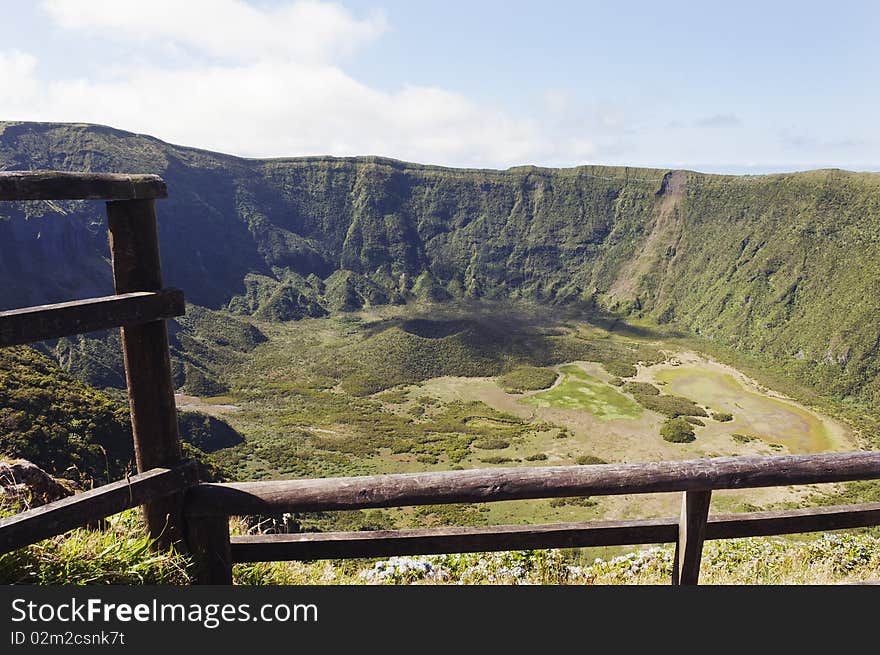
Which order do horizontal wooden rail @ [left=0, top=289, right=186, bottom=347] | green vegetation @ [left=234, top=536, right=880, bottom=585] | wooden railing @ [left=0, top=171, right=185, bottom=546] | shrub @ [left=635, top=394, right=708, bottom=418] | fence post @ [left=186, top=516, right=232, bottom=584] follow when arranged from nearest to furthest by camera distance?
horizontal wooden rail @ [left=0, top=289, right=186, bottom=347]
wooden railing @ [left=0, top=171, right=185, bottom=546]
fence post @ [left=186, top=516, right=232, bottom=584]
green vegetation @ [left=234, top=536, right=880, bottom=585]
shrub @ [left=635, top=394, right=708, bottom=418]

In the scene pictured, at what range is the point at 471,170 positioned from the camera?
183375 mm

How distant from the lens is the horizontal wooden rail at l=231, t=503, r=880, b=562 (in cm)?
344

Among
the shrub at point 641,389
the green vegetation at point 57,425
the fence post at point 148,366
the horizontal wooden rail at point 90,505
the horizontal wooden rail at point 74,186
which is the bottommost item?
the shrub at point 641,389

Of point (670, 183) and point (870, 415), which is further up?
point (670, 183)

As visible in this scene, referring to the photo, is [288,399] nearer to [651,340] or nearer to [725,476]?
[651,340]

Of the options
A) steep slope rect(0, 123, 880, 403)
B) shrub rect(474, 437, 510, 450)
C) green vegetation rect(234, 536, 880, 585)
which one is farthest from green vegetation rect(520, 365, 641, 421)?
green vegetation rect(234, 536, 880, 585)

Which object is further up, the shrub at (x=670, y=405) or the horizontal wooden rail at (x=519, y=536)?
the horizontal wooden rail at (x=519, y=536)

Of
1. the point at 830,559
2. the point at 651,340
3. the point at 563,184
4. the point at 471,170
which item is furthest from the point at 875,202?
the point at 830,559

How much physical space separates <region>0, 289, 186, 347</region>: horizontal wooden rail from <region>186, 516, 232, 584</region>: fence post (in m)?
1.26

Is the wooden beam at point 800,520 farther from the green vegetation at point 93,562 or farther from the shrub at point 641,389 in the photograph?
the shrub at point 641,389

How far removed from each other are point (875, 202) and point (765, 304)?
86.2ft

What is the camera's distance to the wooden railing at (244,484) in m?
2.89

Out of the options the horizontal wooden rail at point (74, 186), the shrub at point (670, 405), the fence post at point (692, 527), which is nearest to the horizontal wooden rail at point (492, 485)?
the fence post at point (692, 527)

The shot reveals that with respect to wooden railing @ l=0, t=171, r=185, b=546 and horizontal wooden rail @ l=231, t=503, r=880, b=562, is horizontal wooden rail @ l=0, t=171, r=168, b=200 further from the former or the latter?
horizontal wooden rail @ l=231, t=503, r=880, b=562
